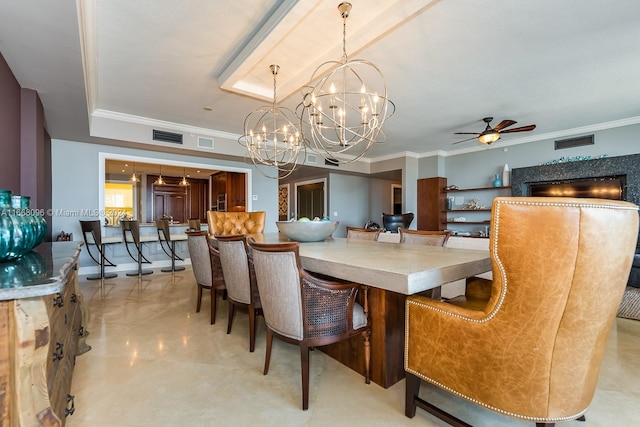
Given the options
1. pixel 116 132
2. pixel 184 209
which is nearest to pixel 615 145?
pixel 116 132

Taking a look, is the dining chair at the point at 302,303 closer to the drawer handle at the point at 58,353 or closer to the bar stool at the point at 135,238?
the drawer handle at the point at 58,353

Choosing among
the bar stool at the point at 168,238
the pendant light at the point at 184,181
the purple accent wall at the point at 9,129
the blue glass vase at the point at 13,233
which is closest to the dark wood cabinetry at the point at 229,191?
the pendant light at the point at 184,181

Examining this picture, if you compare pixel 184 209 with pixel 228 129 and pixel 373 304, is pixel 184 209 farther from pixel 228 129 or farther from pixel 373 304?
pixel 373 304

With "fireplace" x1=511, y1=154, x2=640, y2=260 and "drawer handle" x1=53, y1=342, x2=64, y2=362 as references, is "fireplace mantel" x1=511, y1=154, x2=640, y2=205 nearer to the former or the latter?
"fireplace" x1=511, y1=154, x2=640, y2=260

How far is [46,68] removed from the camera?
97.2 inches

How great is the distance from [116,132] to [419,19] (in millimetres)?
4473

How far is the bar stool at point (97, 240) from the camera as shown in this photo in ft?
14.0

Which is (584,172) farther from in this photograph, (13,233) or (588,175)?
(13,233)

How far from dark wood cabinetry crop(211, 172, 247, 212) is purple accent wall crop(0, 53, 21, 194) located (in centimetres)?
384

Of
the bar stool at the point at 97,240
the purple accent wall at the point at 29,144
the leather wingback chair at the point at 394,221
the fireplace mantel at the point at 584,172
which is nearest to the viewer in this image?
the purple accent wall at the point at 29,144

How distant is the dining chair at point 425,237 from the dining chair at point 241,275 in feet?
5.03

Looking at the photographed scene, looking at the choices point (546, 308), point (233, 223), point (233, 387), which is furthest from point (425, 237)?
point (233, 223)

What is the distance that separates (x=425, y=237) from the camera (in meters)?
2.78

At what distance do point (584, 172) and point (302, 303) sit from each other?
6.03 meters
